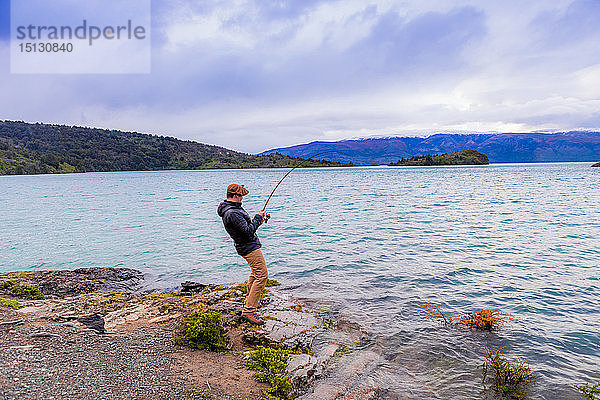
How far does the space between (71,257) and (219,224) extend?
1080 cm

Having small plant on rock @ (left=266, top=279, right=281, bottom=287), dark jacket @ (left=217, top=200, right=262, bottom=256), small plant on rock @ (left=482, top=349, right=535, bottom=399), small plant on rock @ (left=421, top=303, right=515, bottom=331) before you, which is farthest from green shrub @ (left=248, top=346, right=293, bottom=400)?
small plant on rock @ (left=266, top=279, right=281, bottom=287)

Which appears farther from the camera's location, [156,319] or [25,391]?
[156,319]

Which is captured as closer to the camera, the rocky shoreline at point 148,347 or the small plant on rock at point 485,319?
the rocky shoreline at point 148,347

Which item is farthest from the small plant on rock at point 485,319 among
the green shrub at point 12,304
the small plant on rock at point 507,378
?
the green shrub at point 12,304

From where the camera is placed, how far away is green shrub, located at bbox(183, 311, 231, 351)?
→ 6789mm

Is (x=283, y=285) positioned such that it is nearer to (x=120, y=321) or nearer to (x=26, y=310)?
(x=120, y=321)

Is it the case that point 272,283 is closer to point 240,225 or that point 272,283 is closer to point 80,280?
point 240,225

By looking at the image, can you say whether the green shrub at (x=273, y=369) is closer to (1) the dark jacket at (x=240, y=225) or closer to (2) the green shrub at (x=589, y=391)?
(1) the dark jacket at (x=240, y=225)

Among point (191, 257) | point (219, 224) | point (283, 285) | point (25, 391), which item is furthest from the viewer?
point (219, 224)

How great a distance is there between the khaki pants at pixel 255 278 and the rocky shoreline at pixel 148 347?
0.46 meters

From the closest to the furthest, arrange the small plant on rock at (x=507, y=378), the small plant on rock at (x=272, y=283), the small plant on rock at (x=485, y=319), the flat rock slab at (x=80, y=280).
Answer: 1. the small plant on rock at (x=507, y=378)
2. the small plant on rock at (x=485, y=319)
3. the flat rock slab at (x=80, y=280)
4. the small plant on rock at (x=272, y=283)

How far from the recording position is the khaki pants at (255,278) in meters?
7.76

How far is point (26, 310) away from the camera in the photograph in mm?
8695

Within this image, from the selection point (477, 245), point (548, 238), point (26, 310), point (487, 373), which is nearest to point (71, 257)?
point (26, 310)
